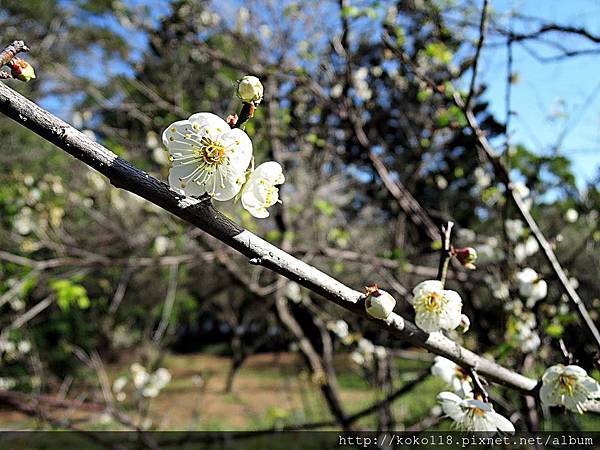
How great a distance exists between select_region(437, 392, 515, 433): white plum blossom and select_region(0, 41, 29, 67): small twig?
3.16ft

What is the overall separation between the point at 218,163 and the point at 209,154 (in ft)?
0.09

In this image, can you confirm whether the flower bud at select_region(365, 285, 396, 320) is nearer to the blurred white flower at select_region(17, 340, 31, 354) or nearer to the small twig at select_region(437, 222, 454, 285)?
the small twig at select_region(437, 222, 454, 285)

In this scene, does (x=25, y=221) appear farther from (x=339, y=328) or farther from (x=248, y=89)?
(x=248, y=89)

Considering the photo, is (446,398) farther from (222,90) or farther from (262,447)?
(222,90)

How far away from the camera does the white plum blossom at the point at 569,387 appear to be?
95 centimetres

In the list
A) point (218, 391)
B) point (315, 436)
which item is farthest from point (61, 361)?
point (315, 436)

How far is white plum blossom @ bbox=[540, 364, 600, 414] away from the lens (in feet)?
3.11

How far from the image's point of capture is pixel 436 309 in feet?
3.17

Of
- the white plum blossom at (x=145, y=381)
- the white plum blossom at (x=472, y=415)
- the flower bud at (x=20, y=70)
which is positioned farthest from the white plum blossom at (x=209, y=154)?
the white plum blossom at (x=145, y=381)

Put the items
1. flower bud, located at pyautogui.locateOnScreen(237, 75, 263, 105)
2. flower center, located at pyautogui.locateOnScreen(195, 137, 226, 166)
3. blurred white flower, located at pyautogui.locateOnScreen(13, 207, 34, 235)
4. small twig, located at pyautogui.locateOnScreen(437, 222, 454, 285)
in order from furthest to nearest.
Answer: blurred white flower, located at pyautogui.locateOnScreen(13, 207, 34, 235), small twig, located at pyautogui.locateOnScreen(437, 222, 454, 285), flower center, located at pyautogui.locateOnScreen(195, 137, 226, 166), flower bud, located at pyautogui.locateOnScreen(237, 75, 263, 105)

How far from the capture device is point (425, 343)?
0.78 m

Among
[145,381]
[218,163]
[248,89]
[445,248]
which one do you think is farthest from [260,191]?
[145,381]

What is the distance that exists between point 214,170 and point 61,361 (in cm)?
942

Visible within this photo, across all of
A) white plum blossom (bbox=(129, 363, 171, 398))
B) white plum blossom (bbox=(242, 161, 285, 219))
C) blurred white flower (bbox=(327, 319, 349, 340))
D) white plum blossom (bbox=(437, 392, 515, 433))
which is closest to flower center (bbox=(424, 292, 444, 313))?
white plum blossom (bbox=(437, 392, 515, 433))
